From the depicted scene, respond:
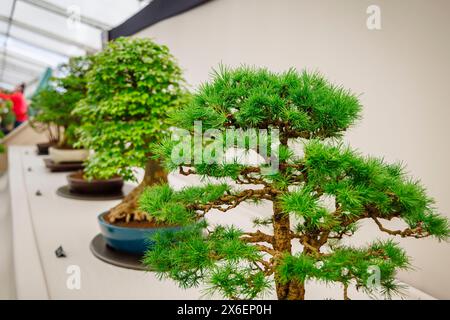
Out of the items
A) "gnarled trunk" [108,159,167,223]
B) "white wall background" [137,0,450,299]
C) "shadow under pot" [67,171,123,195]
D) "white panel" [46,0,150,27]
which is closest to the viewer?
"white wall background" [137,0,450,299]

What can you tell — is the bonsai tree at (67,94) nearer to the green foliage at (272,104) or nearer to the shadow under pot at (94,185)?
the shadow under pot at (94,185)

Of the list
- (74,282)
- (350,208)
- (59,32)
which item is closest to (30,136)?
(59,32)

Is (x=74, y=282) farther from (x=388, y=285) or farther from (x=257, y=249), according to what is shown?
(x=388, y=285)

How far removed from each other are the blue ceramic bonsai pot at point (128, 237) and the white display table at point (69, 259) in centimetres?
A: 10

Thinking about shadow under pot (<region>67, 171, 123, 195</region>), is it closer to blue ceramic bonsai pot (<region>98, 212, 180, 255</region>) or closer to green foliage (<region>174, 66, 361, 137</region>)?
blue ceramic bonsai pot (<region>98, 212, 180, 255</region>)

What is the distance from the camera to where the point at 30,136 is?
22.0ft

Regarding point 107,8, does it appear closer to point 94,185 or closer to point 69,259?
point 94,185

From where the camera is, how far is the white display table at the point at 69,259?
4.02 feet

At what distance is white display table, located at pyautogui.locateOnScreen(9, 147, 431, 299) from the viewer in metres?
1.23

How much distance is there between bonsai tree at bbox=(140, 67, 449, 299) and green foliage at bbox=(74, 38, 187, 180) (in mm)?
756

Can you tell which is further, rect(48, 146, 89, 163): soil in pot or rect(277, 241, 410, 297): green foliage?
rect(48, 146, 89, 163): soil in pot

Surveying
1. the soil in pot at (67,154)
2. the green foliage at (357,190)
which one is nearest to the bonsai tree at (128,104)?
the green foliage at (357,190)

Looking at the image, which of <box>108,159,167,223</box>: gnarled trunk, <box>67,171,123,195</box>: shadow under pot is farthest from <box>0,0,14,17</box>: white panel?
<box>108,159,167,223</box>: gnarled trunk
